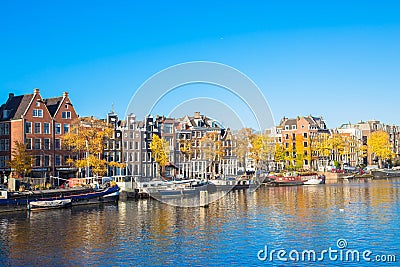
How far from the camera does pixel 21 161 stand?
68.8m

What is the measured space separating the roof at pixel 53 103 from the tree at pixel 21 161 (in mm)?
11013

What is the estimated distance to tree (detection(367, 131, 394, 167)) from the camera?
152m

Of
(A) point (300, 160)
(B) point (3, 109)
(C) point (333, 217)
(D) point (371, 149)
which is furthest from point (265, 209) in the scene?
(D) point (371, 149)

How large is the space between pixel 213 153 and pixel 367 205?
44505 mm

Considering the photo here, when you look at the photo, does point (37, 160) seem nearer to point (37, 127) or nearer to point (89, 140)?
point (37, 127)

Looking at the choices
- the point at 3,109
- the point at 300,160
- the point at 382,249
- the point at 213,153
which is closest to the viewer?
the point at 382,249

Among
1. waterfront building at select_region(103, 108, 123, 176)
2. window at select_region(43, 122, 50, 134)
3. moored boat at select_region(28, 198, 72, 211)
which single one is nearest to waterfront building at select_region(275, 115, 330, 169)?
waterfront building at select_region(103, 108, 123, 176)

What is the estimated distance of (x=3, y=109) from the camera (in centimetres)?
8075

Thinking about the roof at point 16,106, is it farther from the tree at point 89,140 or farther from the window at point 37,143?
the tree at point 89,140

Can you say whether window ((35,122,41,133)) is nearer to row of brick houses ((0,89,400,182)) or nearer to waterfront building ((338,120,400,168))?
row of brick houses ((0,89,400,182))

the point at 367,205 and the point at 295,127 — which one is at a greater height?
the point at 295,127

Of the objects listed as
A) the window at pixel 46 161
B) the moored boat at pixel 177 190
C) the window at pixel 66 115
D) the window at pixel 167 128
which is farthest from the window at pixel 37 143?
the window at pixel 167 128

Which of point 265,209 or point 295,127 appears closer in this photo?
point 265,209

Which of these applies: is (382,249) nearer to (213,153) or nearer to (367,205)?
(367,205)
